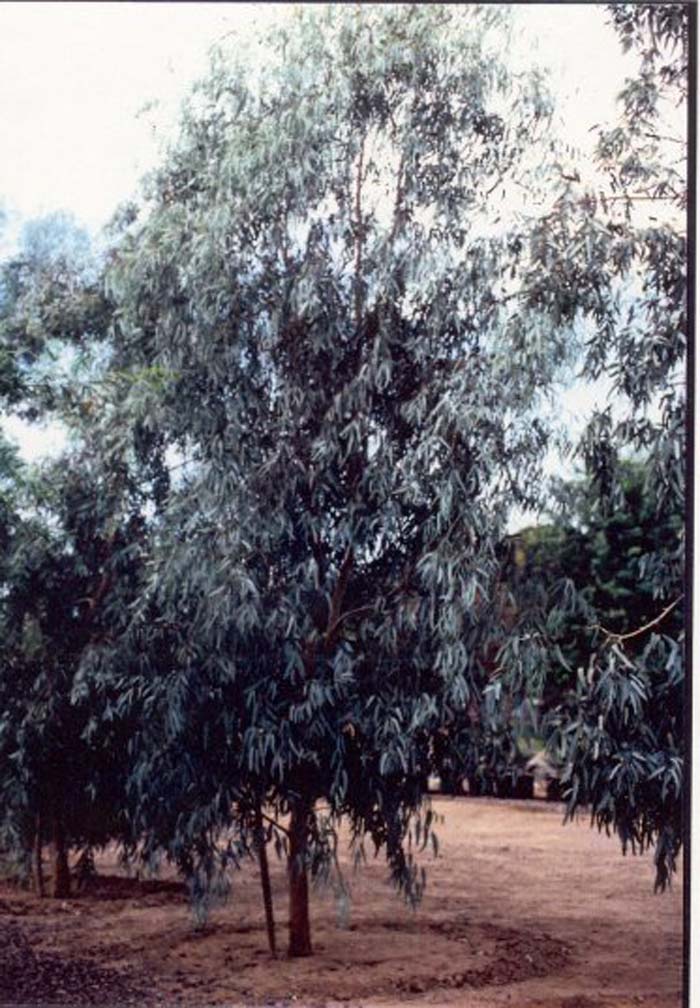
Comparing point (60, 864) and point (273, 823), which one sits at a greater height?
point (273, 823)

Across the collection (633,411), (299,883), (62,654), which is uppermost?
(633,411)

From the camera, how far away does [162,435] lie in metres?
3.26

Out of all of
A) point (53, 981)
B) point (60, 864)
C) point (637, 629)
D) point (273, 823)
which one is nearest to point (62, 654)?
point (60, 864)

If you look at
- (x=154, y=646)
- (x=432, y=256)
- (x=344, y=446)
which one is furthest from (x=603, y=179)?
(x=154, y=646)

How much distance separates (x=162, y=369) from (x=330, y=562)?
68 cm

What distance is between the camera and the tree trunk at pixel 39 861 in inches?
128

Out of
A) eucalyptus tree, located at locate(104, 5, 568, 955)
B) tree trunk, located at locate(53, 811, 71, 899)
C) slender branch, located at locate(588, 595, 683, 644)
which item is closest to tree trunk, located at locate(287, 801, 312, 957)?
eucalyptus tree, located at locate(104, 5, 568, 955)

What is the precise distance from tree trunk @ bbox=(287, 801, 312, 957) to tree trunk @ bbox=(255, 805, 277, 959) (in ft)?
0.15

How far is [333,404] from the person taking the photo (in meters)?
3.26

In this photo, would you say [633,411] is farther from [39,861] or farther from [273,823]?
[39,861]

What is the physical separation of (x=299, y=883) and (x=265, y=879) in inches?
3.6

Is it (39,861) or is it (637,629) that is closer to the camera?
(637,629)

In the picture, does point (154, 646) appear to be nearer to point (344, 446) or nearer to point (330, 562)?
point (330, 562)

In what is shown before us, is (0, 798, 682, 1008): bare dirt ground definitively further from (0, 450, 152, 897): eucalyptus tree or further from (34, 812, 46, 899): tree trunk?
(0, 450, 152, 897): eucalyptus tree
